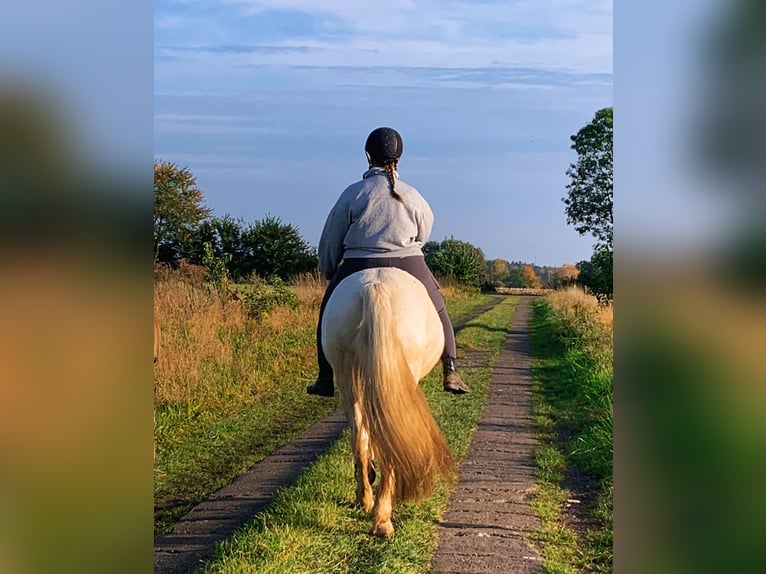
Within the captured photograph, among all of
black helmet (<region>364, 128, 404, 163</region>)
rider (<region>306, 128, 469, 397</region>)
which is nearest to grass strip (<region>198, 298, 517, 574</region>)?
rider (<region>306, 128, 469, 397</region>)

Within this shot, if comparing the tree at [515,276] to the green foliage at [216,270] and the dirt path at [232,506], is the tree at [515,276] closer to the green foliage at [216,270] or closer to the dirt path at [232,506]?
the dirt path at [232,506]

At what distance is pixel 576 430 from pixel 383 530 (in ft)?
9.98

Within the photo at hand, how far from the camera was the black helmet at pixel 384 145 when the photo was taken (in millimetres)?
4352

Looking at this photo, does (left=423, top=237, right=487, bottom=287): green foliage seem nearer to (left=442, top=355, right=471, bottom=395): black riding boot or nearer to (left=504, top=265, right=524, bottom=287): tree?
(left=442, top=355, right=471, bottom=395): black riding boot

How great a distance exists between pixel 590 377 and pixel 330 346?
14.8 ft

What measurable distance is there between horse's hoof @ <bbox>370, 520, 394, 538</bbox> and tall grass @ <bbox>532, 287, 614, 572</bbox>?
849 millimetres

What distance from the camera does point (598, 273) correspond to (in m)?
8.54
